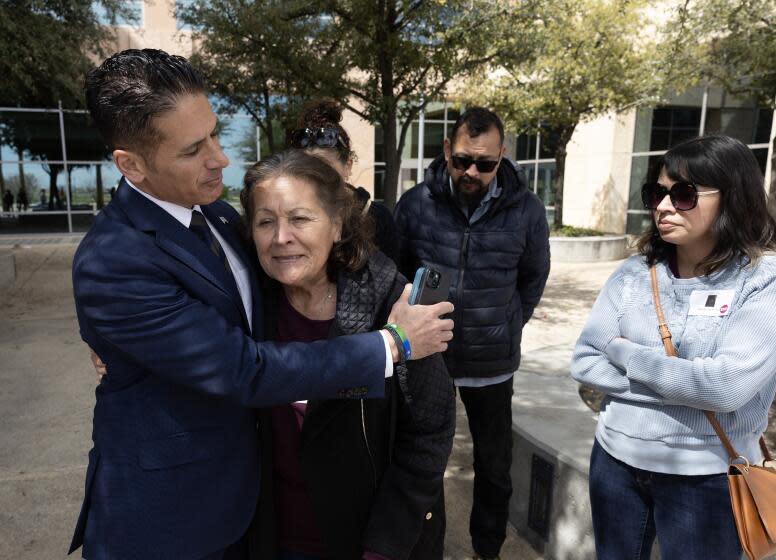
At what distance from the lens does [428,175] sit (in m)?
2.92

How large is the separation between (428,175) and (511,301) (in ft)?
2.51

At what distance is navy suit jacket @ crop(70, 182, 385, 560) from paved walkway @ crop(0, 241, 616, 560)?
1.82 meters

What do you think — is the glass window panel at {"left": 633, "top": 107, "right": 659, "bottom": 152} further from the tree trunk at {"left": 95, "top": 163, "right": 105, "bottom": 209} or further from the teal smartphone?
the tree trunk at {"left": 95, "top": 163, "right": 105, "bottom": 209}

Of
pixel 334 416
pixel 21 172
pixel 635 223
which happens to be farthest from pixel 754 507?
pixel 21 172

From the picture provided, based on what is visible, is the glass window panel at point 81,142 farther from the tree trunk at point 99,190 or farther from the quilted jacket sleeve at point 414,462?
the quilted jacket sleeve at point 414,462

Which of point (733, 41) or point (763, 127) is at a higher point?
point (733, 41)

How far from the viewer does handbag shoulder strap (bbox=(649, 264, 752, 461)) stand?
168 cm

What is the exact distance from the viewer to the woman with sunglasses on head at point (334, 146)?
2455 mm

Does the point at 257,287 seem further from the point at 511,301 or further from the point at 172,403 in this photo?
the point at 511,301

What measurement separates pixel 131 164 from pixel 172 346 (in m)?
0.47

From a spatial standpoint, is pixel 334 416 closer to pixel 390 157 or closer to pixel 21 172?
pixel 390 157

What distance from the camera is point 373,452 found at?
5.32ft

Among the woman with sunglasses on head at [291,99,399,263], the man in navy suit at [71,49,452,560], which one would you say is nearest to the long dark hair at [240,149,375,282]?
the man in navy suit at [71,49,452,560]

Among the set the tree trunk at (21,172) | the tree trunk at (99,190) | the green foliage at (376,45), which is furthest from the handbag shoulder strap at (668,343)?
the tree trunk at (21,172)
